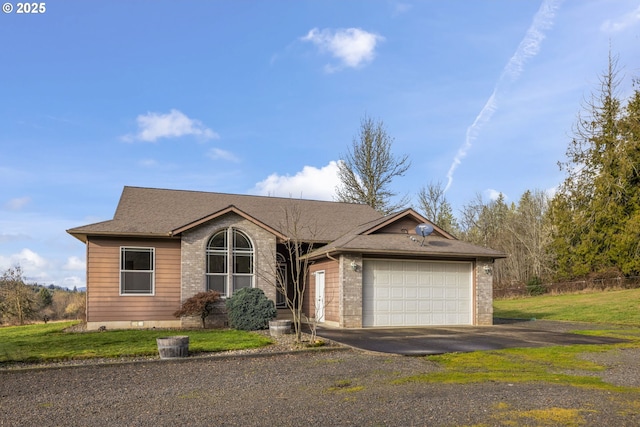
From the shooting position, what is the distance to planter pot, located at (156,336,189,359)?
10.6 m

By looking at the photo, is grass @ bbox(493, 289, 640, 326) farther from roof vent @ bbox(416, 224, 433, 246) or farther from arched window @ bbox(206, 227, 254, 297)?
arched window @ bbox(206, 227, 254, 297)

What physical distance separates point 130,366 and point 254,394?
12.1 feet

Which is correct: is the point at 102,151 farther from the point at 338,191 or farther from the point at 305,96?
the point at 338,191

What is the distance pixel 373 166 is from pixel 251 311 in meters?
20.7

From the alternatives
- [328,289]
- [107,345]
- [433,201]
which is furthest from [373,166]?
[107,345]

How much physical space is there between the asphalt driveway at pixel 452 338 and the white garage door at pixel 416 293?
793 millimetres

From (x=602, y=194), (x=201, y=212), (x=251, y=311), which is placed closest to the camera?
(x=251, y=311)

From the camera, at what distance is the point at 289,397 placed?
7281 mm

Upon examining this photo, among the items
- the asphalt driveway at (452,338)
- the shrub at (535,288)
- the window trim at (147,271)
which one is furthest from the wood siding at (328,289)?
the shrub at (535,288)

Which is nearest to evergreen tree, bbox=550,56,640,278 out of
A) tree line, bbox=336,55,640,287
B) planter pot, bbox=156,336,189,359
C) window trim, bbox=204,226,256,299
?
tree line, bbox=336,55,640,287

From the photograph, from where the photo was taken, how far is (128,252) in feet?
58.5

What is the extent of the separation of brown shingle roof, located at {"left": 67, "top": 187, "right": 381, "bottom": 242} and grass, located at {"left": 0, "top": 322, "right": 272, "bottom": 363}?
3.79 meters

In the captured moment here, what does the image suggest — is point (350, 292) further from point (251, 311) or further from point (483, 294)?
point (483, 294)

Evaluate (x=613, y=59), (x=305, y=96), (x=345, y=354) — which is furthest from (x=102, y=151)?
(x=613, y=59)
